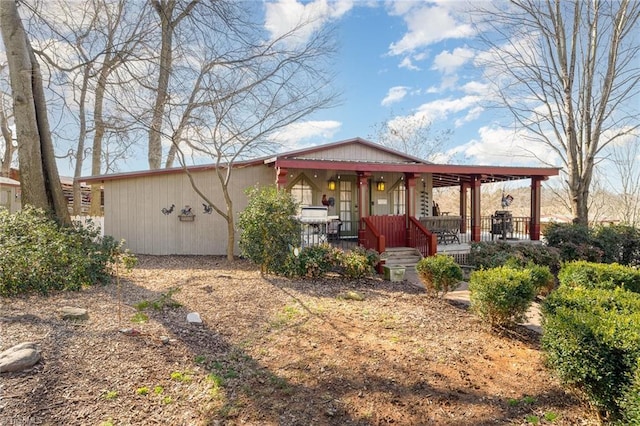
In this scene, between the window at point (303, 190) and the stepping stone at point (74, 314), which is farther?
the window at point (303, 190)

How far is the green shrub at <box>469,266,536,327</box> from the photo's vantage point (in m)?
4.80

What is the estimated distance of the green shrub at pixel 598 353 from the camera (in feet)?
8.67

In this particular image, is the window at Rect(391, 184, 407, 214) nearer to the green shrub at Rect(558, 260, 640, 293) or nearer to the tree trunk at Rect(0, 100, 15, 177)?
the green shrub at Rect(558, 260, 640, 293)

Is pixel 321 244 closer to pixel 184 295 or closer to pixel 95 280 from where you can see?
pixel 184 295

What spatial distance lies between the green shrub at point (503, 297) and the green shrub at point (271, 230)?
384 centimetres

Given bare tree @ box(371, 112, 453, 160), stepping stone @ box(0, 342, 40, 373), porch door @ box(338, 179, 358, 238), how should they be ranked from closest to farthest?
stepping stone @ box(0, 342, 40, 373), porch door @ box(338, 179, 358, 238), bare tree @ box(371, 112, 453, 160)

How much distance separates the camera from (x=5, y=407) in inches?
103

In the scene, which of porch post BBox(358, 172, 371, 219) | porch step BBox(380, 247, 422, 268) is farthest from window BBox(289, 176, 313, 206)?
porch step BBox(380, 247, 422, 268)

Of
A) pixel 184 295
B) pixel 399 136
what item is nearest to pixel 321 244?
pixel 184 295

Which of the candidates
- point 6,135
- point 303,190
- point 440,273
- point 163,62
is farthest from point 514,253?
point 6,135

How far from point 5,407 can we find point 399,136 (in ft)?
84.8

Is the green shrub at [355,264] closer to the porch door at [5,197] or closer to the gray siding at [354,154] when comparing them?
the gray siding at [354,154]

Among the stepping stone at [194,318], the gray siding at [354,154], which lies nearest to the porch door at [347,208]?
the gray siding at [354,154]

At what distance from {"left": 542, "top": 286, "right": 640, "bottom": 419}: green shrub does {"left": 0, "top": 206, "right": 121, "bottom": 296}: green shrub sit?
21.4 ft
